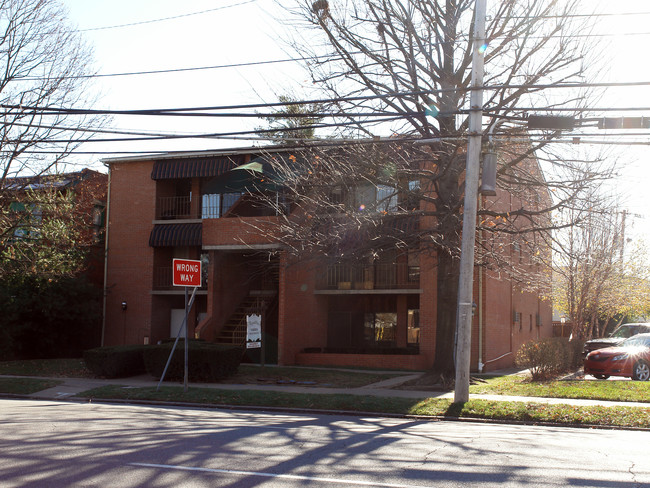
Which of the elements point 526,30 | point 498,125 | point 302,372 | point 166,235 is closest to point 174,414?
point 302,372

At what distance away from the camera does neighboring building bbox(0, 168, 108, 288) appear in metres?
20.4

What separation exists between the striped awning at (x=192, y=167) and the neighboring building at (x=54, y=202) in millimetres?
2905

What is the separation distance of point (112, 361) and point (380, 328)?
1162cm

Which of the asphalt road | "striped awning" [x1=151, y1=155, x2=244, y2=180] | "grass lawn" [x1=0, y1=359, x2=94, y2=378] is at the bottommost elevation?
"grass lawn" [x1=0, y1=359, x2=94, y2=378]

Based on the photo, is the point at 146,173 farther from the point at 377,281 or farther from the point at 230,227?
the point at 377,281

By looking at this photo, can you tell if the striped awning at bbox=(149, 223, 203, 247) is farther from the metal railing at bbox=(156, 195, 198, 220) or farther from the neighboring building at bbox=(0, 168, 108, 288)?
the neighboring building at bbox=(0, 168, 108, 288)

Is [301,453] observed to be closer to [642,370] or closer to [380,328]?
[642,370]

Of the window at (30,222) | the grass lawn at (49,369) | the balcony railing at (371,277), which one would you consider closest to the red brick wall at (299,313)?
the balcony railing at (371,277)

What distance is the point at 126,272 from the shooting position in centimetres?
2767

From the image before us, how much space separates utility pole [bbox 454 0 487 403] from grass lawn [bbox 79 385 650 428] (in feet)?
2.56

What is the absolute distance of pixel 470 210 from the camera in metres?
12.4

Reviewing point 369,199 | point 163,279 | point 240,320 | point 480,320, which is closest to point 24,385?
point 240,320

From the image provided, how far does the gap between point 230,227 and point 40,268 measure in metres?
6.79

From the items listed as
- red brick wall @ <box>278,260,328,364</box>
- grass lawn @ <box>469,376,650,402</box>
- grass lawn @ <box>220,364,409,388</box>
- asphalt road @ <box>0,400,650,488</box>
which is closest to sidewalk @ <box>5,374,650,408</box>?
grass lawn @ <box>469,376,650,402</box>
